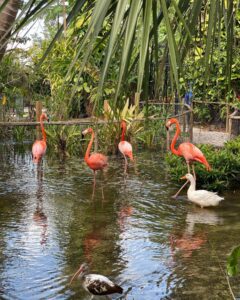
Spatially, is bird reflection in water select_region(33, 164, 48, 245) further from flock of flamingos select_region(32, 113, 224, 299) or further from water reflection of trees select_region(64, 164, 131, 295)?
flock of flamingos select_region(32, 113, 224, 299)

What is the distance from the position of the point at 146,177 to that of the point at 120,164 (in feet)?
4.73

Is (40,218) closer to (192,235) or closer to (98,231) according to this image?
(98,231)

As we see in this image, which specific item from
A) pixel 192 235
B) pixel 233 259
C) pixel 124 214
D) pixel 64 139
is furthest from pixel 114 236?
pixel 64 139

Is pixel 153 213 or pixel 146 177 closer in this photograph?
pixel 153 213

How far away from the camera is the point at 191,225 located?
6148mm

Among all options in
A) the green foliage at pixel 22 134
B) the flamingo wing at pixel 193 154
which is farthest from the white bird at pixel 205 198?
the green foliage at pixel 22 134

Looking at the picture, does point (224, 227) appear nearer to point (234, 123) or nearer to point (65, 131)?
point (234, 123)

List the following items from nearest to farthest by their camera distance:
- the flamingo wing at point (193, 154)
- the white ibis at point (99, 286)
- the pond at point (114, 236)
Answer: the white ibis at point (99, 286) → the pond at point (114, 236) → the flamingo wing at point (193, 154)

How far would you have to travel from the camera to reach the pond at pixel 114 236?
4.30 metres

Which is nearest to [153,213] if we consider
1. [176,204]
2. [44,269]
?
[176,204]

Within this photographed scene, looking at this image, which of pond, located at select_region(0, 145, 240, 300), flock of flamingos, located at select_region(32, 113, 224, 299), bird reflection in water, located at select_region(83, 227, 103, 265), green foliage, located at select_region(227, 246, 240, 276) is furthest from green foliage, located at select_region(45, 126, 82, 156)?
green foliage, located at select_region(227, 246, 240, 276)

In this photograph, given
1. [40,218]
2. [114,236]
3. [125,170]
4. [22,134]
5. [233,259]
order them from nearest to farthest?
[233,259]
[114,236]
[40,218]
[125,170]
[22,134]

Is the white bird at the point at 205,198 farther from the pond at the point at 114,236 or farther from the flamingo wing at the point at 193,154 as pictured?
the flamingo wing at the point at 193,154

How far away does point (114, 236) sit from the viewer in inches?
225
